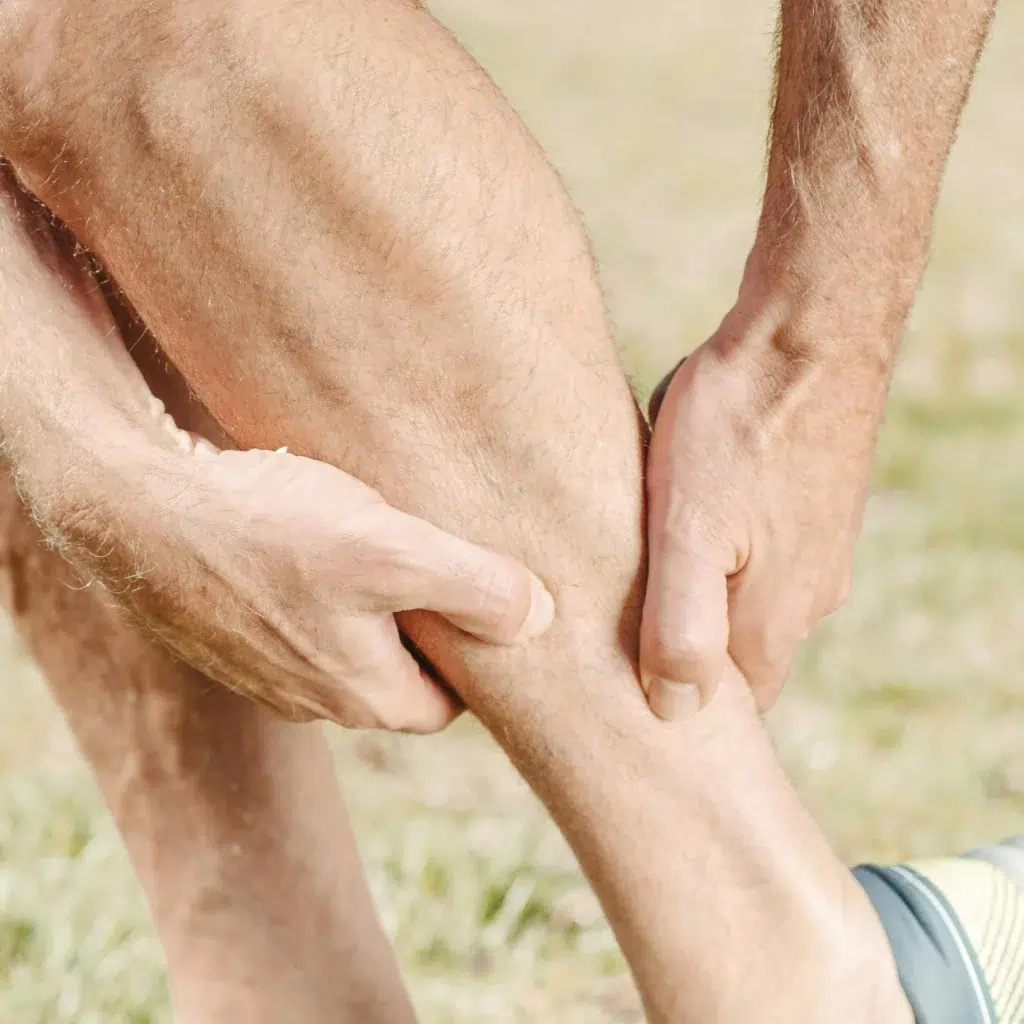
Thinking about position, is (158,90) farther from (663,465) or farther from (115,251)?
(663,465)

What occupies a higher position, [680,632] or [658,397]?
[658,397]

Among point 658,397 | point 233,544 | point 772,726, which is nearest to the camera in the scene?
point 233,544

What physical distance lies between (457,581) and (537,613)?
6 centimetres

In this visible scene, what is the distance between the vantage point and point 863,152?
3.22ft

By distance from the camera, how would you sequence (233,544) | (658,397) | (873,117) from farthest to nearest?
(658,397)
(873,117)
(233,544)

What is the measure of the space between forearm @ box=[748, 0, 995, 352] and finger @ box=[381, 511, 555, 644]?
0.27 metres

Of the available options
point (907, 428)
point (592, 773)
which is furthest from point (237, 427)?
point (907, 428)

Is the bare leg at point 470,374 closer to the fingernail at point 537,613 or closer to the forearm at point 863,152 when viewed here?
the fingernail at point 537,613

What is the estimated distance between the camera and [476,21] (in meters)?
7.70

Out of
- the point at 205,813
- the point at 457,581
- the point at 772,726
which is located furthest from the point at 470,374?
the point at 772,726

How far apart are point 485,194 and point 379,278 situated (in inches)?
3.5

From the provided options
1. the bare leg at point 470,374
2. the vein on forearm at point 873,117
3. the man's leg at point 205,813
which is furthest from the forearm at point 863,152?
the man's leg at point 205,813

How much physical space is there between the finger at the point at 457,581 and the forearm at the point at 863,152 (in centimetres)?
27

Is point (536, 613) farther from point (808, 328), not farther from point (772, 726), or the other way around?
point (772, 726)
